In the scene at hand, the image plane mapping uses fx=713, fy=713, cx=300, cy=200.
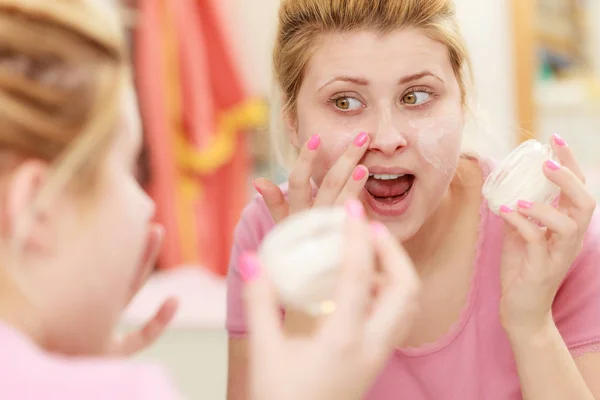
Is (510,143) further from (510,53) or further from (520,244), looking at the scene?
(520,244)

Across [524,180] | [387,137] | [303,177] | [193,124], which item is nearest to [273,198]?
[303,177]

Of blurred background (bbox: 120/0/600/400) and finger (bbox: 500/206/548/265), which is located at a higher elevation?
finger (bbox: 500/206/548/265)

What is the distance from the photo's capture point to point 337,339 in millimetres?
494

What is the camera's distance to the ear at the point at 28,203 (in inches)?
19.7

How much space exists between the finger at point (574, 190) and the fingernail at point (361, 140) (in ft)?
0.67

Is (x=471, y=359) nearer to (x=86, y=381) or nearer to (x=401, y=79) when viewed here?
(x=401, y=79)

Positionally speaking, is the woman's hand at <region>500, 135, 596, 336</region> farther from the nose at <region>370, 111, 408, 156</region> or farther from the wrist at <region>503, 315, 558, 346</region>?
the nose at <region>370, 111, 408, 156</region>

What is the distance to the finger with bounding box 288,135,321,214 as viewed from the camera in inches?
A: 33.7

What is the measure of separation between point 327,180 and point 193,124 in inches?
34.2

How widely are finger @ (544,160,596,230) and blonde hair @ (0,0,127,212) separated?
0.47 m

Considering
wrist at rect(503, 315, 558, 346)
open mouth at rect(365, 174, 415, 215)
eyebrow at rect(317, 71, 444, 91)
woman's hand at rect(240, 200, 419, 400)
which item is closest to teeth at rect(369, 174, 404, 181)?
open mouth at rect(365, 174, 415, 215)

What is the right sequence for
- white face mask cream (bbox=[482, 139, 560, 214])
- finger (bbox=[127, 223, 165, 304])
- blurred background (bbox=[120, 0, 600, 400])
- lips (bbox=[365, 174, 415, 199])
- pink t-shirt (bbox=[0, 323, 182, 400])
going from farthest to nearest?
blurred background (bbox=[120, 0, 600, 400]) < lips (bbox=[365, 174, 415, 199]) < white face mask cream (bbox=[482, 139, 560, 214]) < finger (bbox=[127, 223, 165, 304]) < pink t-shirt (bbox=[0, 323, 182, 400])

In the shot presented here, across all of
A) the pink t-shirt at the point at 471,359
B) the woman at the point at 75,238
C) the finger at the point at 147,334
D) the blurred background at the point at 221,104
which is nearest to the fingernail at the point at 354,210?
the woman at the point at 75,238

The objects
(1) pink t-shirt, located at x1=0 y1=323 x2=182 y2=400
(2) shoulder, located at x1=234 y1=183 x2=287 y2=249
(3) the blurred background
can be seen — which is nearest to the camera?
(1) pink t-shirt, located at x1=0 y1=323 x2=182 y2=400
